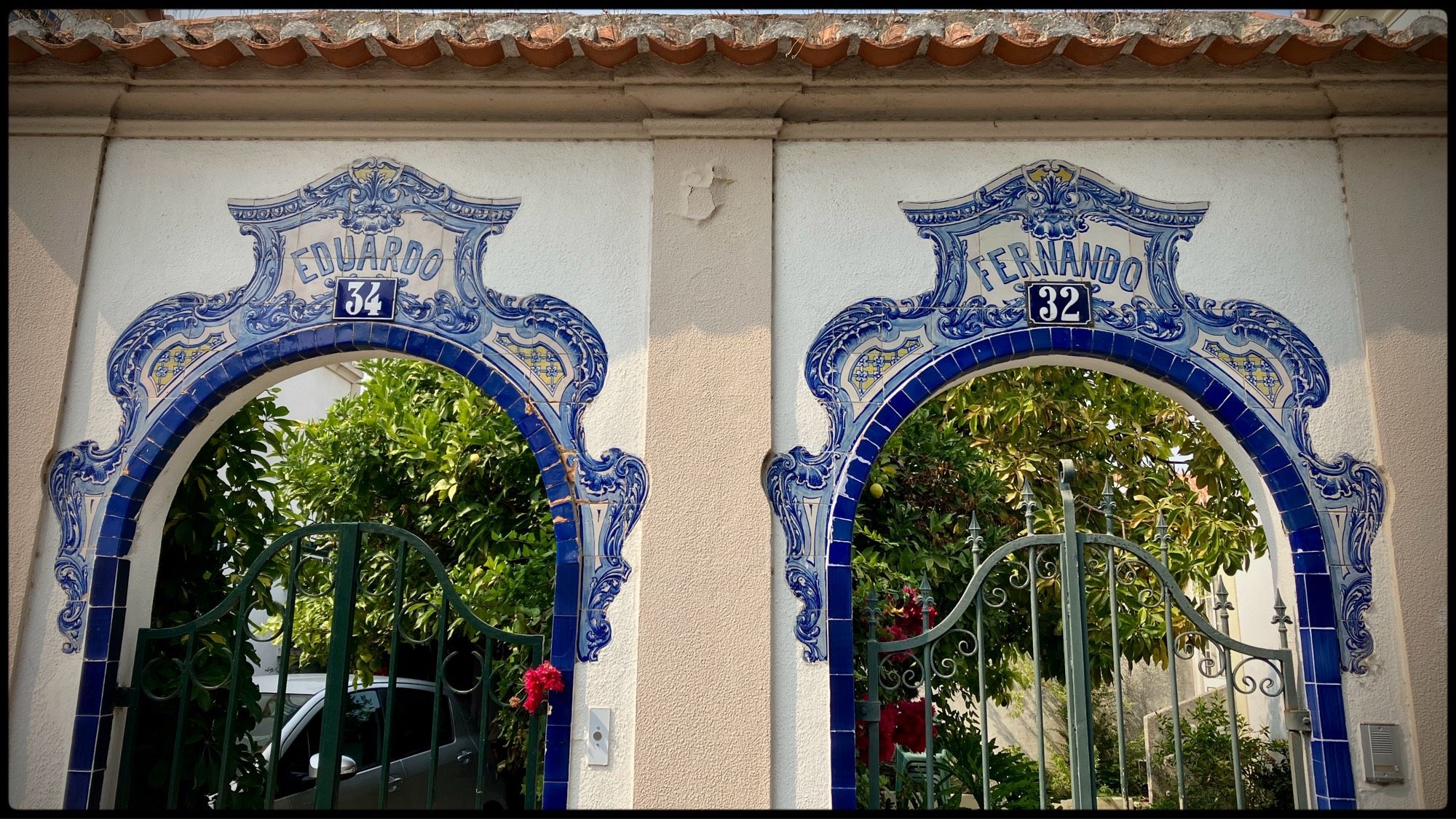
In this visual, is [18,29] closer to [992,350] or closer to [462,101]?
[462,101]

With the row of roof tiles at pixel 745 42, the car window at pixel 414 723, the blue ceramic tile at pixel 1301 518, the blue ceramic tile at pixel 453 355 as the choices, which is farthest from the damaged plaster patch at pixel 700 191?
the car window at pixel 414 723

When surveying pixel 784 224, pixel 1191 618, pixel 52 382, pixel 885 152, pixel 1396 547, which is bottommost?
pixel 1191 618

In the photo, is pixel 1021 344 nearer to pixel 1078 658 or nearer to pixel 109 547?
pixel 1078 658

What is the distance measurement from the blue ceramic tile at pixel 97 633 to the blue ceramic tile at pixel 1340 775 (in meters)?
5.02

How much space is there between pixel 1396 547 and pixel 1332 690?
65 cm

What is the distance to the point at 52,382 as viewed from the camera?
4781 millimetres

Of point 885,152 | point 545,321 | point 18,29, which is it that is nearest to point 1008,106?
point 885,152

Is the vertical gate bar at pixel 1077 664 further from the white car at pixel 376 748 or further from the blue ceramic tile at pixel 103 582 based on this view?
the blue ceramic tile at pixel 103 582

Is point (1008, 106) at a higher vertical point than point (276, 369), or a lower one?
higher

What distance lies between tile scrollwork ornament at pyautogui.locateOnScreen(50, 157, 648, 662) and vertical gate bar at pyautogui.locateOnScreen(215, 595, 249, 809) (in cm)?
59

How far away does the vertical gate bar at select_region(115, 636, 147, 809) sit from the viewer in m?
4.59

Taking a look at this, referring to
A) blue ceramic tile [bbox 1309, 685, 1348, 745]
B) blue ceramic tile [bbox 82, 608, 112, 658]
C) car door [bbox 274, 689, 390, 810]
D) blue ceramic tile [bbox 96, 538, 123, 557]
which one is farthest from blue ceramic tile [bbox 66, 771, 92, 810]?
blue ceramic tile [bbox 1309, 685, 1348, 745]

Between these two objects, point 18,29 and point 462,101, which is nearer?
point 18,29

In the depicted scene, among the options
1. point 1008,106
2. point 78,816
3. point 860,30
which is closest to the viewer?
point 78,816
